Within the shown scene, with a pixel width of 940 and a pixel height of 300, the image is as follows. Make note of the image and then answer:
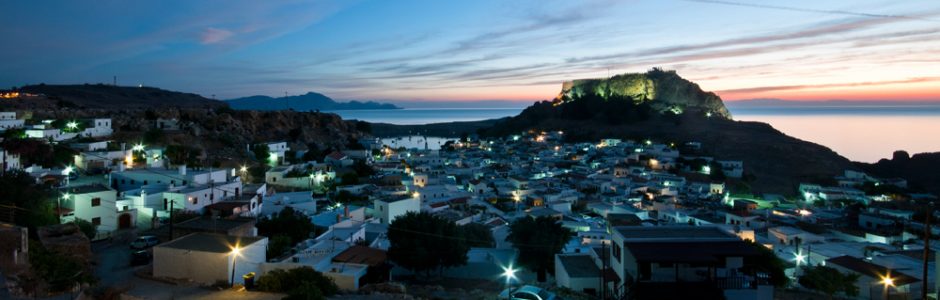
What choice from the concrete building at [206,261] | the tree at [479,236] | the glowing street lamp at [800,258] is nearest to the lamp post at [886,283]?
the glowing street lamp at [800,258]

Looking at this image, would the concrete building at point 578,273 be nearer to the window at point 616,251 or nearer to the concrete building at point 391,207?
the window at point 616,251

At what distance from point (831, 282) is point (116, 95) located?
319 ft

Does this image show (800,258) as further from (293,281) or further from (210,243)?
(210,243)

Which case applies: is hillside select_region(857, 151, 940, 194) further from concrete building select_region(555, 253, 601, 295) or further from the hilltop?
concrete building select_region(555, 253, 601, 295)

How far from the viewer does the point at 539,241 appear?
16.9m

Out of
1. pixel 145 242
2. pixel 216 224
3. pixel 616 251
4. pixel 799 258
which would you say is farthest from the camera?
pixel 799 258

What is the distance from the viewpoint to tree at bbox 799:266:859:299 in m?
14.8

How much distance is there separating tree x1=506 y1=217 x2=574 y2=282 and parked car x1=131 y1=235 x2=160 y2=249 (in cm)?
962

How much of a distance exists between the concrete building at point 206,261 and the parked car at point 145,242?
2.90m

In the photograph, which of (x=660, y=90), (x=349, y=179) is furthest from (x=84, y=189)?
(x=660, y=90)

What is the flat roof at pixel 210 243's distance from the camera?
1208 centimetres

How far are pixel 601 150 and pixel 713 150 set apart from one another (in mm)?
13466

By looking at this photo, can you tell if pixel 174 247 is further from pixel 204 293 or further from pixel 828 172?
pixel 828 172

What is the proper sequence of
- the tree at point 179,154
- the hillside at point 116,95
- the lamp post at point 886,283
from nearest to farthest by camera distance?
the lamp post at point 886,283, the tree at point 179,154, the hillside at point 116,95
